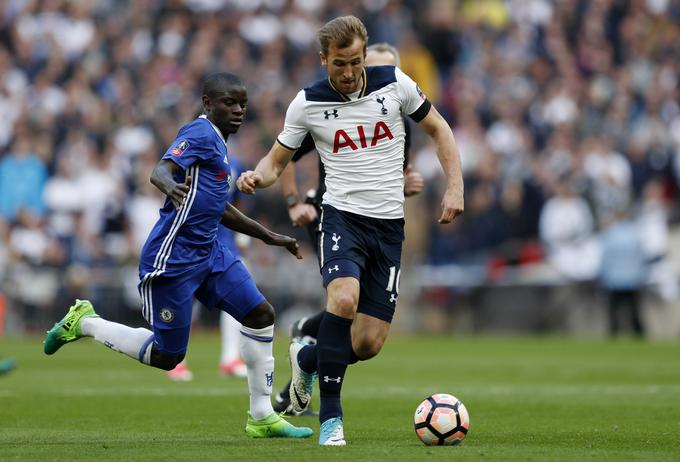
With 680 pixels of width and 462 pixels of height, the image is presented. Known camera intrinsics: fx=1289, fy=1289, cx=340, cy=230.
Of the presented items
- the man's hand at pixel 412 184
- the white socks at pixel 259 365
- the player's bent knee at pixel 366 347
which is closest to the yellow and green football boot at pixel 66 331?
the white socks at pixel 259 365

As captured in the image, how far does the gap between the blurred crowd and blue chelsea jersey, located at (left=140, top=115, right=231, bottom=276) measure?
12.3 meters

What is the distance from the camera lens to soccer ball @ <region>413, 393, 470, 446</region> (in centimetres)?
789

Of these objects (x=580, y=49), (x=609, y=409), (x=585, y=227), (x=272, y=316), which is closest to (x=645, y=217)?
(x=585, y=227)

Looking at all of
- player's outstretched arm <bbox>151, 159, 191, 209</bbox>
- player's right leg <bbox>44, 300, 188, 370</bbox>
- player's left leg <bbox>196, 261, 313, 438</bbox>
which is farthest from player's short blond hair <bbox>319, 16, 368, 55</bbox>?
player's right leg <bbox>44, 300, 188, 370</bbox>

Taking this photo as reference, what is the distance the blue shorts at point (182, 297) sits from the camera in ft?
27.2

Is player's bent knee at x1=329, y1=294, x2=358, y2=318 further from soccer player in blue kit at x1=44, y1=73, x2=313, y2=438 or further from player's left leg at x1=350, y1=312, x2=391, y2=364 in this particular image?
soccer player in blue kit at x1=44, y1=73, x2=313, y2=438

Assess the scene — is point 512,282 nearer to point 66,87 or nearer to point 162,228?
point 66,87

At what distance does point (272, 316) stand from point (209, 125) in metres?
1.31

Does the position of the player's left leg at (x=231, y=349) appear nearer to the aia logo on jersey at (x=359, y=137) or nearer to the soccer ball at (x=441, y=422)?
the aia logo on jersey at (x=359, y=137)

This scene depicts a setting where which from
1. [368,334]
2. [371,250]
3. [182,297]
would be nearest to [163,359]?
[182,297]

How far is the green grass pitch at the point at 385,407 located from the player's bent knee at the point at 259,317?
74 cm

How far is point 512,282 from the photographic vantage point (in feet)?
75.9

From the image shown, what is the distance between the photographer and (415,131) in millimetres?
22750

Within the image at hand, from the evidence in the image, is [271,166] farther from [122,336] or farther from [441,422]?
[441,422]
